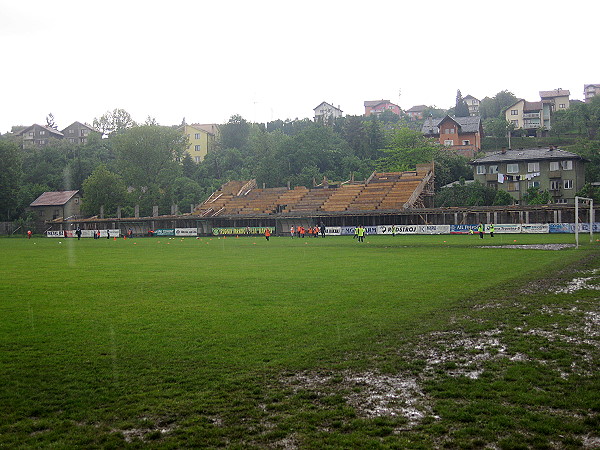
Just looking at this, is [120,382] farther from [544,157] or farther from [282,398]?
[544,157]

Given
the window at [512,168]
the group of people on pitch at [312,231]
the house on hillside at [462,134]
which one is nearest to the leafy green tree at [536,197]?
the window at [512,168]

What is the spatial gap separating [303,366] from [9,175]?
106 m

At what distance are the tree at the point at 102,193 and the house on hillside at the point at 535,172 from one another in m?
64.6

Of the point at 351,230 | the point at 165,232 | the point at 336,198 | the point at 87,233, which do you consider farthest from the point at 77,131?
the point at 351,230

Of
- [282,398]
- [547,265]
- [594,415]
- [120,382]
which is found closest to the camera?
[594,415]

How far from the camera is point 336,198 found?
266 ft

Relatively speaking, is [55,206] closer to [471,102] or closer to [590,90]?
[471,102]

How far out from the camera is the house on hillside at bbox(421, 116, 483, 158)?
114 m

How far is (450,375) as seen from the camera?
866 centimetres

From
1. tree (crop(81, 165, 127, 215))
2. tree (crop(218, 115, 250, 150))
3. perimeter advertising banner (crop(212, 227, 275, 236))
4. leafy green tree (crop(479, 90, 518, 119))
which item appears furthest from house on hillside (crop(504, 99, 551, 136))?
tree (crop(81, 165, 127, 215))

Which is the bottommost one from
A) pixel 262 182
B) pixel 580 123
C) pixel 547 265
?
pixel 547 265

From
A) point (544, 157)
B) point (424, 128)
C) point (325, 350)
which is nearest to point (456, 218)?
point (544, 157)

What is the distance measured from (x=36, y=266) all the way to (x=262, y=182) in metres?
81.2

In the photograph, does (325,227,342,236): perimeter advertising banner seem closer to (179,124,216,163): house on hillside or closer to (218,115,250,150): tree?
(218,115,250,150): tree
